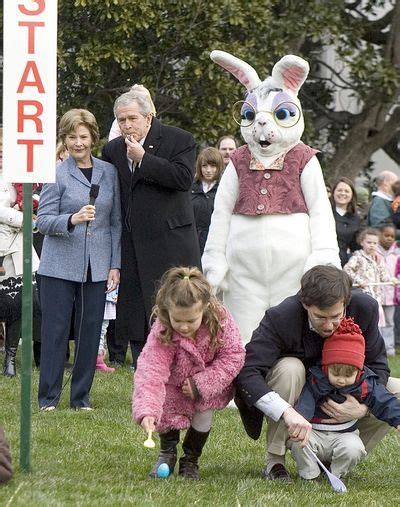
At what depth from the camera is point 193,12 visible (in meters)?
14.2

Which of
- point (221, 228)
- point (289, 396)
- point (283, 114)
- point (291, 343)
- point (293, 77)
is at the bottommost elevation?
point (289, 396)

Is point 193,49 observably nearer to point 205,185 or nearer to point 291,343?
point 205,185

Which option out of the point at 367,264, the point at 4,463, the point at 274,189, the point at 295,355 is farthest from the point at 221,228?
the point at 367,264

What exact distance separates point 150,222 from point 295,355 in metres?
2.42

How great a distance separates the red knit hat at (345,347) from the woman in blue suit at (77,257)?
8.19 feet

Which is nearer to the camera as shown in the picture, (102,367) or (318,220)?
(318,220)

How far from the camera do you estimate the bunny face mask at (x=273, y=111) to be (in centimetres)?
827

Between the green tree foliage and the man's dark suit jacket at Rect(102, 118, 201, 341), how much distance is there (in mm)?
5366

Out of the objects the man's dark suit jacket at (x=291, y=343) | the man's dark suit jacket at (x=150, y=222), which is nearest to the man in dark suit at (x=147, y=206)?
the man's dark suit jacket at (x=150, y=222)

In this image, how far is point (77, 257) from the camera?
807cm

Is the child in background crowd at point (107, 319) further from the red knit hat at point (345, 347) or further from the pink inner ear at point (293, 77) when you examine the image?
the red knit hat at point (345, 347)

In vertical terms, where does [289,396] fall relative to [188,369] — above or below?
below

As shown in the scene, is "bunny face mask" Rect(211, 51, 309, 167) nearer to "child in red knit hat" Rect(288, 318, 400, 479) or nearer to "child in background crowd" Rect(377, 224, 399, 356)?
"child in red knit hat" Rect(288, 318, 400, 479)

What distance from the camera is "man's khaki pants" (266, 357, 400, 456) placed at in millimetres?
6067
